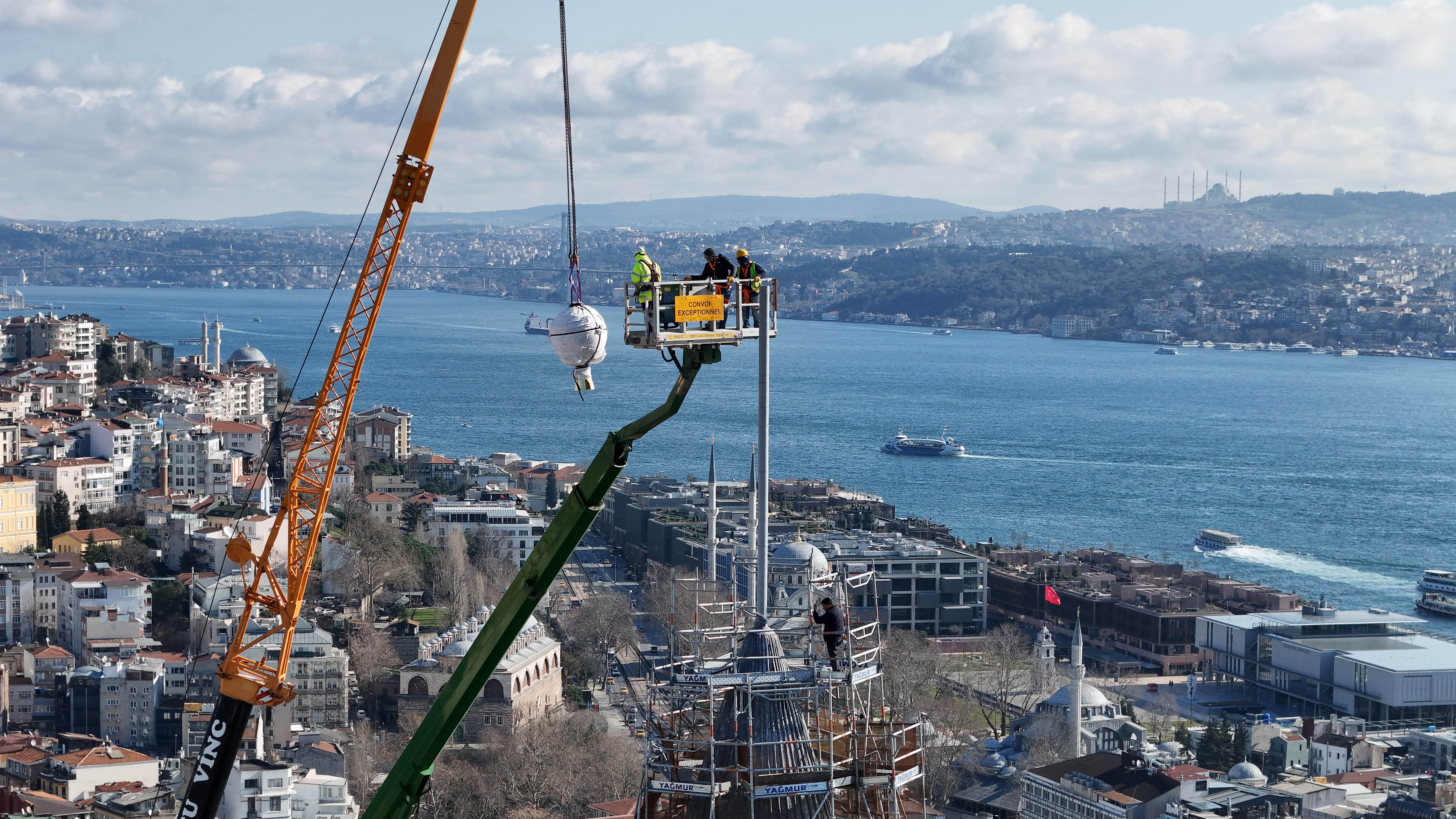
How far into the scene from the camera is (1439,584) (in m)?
31.6

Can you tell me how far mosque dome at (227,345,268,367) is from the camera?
1873 inches

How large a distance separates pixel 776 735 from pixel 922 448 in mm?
46394

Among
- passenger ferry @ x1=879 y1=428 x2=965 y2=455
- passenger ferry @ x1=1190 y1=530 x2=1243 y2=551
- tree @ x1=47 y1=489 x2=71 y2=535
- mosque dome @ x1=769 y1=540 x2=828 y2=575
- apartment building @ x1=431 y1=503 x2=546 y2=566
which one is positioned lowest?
passenger ferry @ x1=1190 y1=530 x2=1243 y2=551

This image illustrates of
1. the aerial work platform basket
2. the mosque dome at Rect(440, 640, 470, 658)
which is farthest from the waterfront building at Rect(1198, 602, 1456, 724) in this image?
the aerial work platform basket

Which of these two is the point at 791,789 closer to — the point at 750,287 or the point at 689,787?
the point at 689,787

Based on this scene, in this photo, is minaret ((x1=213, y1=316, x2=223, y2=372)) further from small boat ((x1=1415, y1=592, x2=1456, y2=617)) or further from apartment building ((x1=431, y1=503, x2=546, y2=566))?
small boat ((x1=1415, y1=592, x2=1456, y2=617))

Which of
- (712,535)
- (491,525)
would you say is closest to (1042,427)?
A: (491,525)

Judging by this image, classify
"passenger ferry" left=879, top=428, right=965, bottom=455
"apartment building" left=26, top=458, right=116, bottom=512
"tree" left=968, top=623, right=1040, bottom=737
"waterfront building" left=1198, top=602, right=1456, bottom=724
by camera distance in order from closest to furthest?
"tree" left=968, top=623, right=1040, bottom=737 → "waterfront building" left=1198, top=602, right=1456, bottom=724 → "apartment building" left=26, top=458, right=116, bottom=512 → "passenger ferry" left=879, top=428, right=965, bottom=455

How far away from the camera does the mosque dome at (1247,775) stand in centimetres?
1784

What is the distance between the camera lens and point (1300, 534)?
3903 cm

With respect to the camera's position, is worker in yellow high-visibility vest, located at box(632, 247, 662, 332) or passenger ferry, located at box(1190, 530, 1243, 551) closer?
worker in yellow high-visibility vest, located at box(632, 247, 662, 332)

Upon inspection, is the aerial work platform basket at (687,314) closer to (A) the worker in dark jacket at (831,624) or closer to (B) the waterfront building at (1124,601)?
(A) the worker in dark jacket at (831,624)

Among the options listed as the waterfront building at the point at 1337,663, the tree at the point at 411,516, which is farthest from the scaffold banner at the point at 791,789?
the tree at the point at 411,516

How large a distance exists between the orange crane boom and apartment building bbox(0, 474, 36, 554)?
14.7 m
